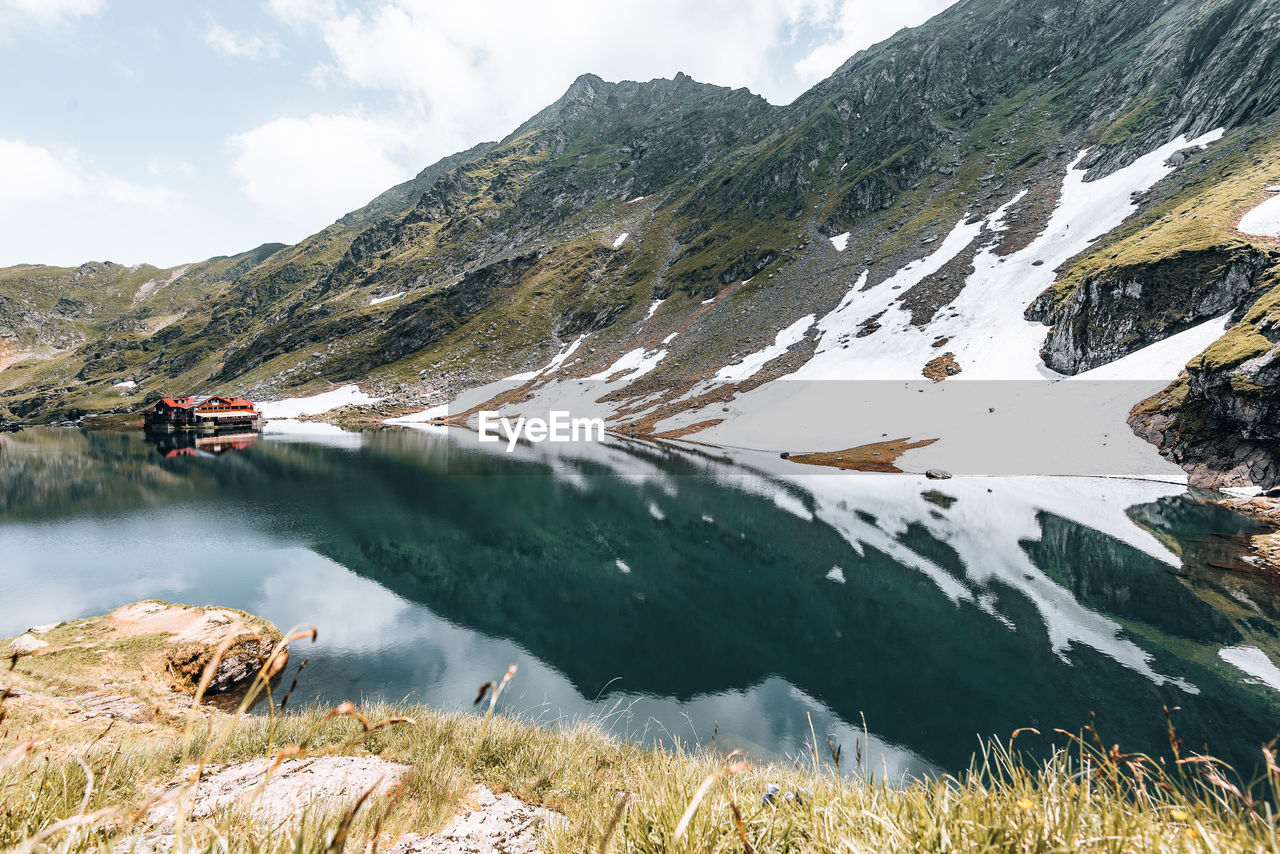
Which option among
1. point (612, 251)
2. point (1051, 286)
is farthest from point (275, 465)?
point (612, 251)

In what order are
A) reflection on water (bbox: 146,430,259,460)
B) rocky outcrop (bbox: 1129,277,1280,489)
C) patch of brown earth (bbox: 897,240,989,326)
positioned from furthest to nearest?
1. patch of brown earth (bbox: 897,240,989,326)
2. reflection on water (bbox: 146,430,259,460)
3. rocky outcrop (bbox: 1129,277,1280,489)

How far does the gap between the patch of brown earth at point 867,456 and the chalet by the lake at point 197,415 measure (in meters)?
120

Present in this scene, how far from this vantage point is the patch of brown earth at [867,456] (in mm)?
53438

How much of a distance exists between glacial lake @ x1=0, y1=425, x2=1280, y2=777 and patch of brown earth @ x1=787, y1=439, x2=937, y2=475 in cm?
724

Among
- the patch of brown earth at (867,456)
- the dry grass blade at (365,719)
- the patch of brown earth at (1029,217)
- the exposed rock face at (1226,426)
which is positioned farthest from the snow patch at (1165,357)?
the dry grass blade at (365,719)

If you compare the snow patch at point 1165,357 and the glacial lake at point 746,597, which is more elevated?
the snow patch at point 1165,357

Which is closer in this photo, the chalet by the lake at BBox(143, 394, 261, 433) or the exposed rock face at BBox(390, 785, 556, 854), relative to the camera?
the exposed rock face at BBox(390, 785, 556, 854)

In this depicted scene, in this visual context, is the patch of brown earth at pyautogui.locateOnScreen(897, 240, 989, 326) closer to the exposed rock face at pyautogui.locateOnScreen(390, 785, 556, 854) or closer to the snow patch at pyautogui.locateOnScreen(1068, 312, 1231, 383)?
the snow patch at pyautogui.locateOnScreen(1068, 312, 1231, 383)

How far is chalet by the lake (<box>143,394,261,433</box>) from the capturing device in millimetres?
108688

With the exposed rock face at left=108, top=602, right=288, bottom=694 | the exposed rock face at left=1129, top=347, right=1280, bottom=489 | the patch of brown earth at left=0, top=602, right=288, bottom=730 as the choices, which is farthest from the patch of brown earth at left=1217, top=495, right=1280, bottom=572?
the exposed rock face at left=108, top=602, right=288, bottom=694

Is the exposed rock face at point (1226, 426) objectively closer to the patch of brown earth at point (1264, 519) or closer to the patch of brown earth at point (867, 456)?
the patch of brown earth at point (1264, 519)

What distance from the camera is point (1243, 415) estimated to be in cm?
3666

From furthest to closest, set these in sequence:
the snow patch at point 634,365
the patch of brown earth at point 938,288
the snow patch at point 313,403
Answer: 1. the snow patch at point 313,403
2. the snow patch at point 634,365
3. the patch of brown earth at point 938,288

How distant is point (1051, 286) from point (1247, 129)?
150ft
